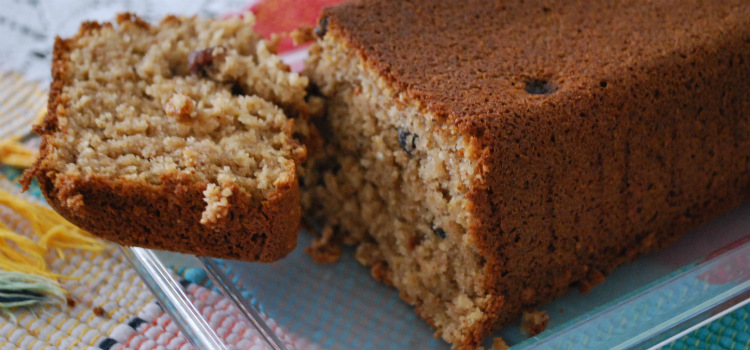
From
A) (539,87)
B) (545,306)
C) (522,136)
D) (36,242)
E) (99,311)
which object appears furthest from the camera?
(36,242)

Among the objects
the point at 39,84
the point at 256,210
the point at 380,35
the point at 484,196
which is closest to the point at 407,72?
the point at 380,35

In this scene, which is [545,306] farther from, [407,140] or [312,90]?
[312,90]

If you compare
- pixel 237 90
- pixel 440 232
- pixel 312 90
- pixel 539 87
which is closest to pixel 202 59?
pixel 237 90

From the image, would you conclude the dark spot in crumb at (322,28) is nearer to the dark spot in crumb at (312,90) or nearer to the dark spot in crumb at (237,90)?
the dark spot in crumb at (312,90)

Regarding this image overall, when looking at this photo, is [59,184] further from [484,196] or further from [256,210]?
[484,196]

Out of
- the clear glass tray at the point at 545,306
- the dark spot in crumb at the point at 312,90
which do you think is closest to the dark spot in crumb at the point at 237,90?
the dark spot in crumb at the point at 312,90

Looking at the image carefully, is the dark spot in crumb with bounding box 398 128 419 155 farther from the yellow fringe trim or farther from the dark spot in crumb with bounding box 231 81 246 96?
the yellow fringe trim
